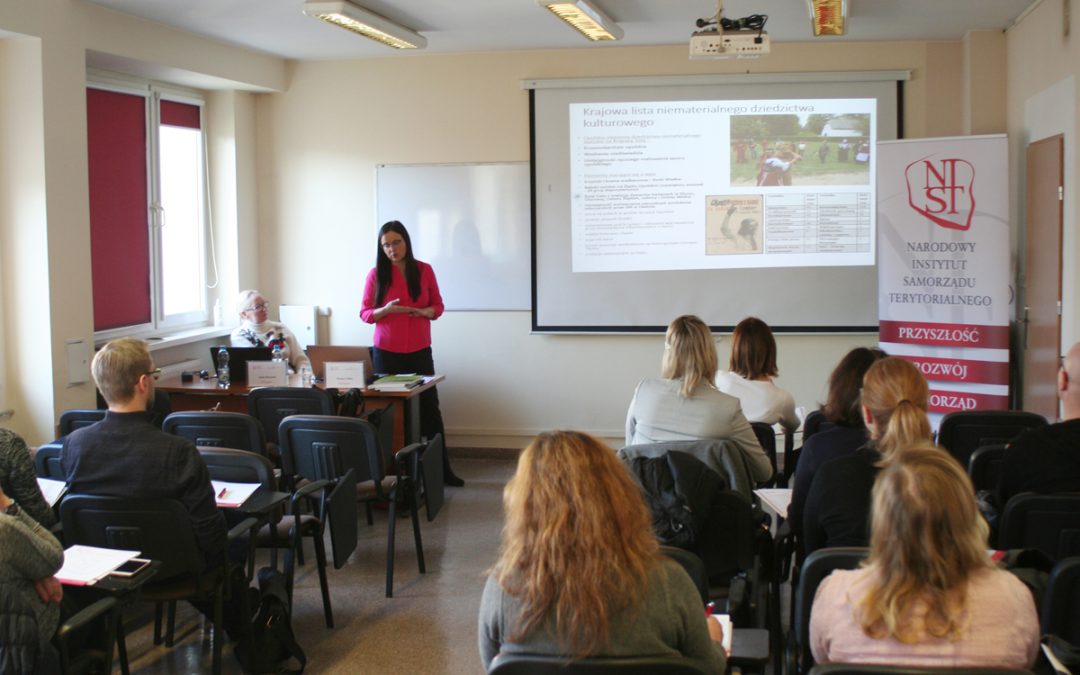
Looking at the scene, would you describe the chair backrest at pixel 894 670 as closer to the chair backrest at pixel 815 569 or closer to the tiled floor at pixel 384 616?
the chair backrest at pixel 815 569

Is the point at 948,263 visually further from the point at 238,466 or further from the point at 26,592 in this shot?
the point at 26,592

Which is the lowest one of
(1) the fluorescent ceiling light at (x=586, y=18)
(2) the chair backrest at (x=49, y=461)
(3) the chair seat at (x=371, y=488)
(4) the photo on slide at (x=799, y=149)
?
(3) the chair seat at (x=371, y=488)

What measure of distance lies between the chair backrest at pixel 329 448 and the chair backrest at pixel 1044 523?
2709 mm

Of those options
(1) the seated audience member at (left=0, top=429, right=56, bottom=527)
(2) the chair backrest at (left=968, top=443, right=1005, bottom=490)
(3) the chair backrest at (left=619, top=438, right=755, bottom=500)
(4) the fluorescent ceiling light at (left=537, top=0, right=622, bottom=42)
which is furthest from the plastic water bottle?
(2) the chair backrest at (left=968, top=443, right=1005, bottom=490)

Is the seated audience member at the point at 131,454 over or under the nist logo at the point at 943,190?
under

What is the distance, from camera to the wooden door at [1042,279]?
6.01m

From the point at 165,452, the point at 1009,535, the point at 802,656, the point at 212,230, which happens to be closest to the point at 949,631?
the point at 802,656

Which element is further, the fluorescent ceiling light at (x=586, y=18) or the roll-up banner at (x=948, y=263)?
the roll-up banner at (x=948, y=263)

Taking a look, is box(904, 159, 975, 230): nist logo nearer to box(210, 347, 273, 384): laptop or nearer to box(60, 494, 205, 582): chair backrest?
box(210, 347, 273, 384): laptop

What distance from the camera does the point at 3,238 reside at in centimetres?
559

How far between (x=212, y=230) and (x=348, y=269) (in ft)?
3.38

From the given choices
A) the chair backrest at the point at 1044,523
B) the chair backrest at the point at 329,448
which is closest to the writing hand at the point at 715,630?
the chair backrest at the point at 1044,523

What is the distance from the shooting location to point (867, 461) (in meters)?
2.88

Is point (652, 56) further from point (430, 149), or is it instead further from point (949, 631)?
point (949, 631)
